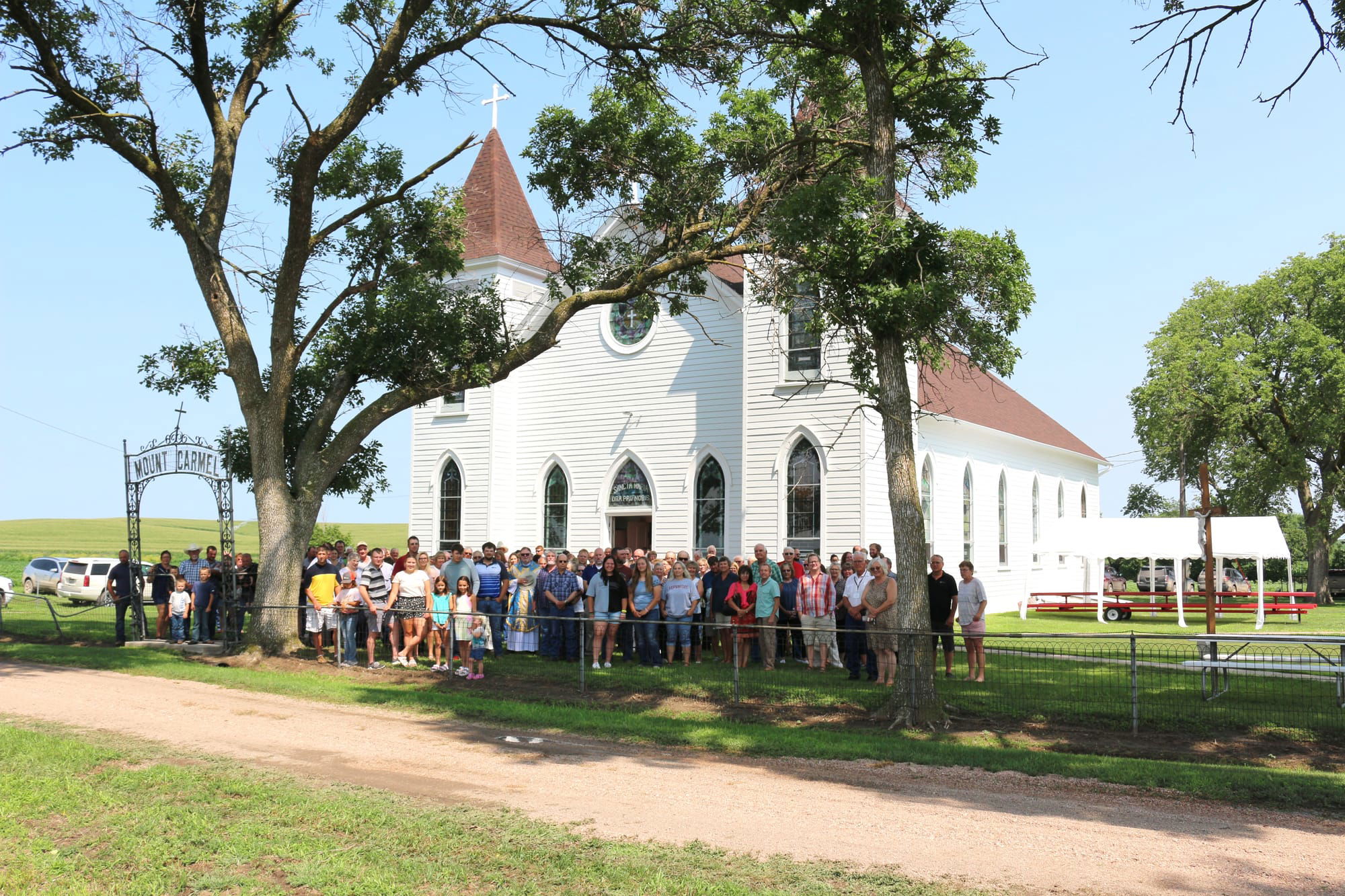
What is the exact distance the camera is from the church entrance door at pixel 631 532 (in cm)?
2592

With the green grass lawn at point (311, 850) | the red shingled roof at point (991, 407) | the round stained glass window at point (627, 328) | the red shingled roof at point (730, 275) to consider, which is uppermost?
the red shingled roof at point (730, 275)

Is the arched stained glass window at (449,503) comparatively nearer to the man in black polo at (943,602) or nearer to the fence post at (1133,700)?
the man in black polo at (943,602)

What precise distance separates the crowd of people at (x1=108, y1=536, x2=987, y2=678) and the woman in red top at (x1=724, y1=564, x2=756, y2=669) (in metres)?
0.02

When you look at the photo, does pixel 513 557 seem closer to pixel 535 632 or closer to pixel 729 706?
pixel 535 632

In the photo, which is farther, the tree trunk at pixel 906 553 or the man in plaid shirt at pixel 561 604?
the man in plaid shirt at pixel 561 604

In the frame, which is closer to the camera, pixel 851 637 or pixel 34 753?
pixel 34 753

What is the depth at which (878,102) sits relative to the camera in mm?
12562

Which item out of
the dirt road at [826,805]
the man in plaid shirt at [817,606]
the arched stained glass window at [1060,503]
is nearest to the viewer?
the dirt road at [826,805]

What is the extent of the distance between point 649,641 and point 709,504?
8724mm

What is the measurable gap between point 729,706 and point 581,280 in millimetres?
8281

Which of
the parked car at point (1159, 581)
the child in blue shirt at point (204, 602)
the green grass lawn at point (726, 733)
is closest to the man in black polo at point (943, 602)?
the green grass lawn at point (726, 733)

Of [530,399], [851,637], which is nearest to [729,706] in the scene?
[851,637]

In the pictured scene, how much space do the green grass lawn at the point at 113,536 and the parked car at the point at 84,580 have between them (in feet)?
95.9

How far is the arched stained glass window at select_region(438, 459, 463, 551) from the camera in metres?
28.0
